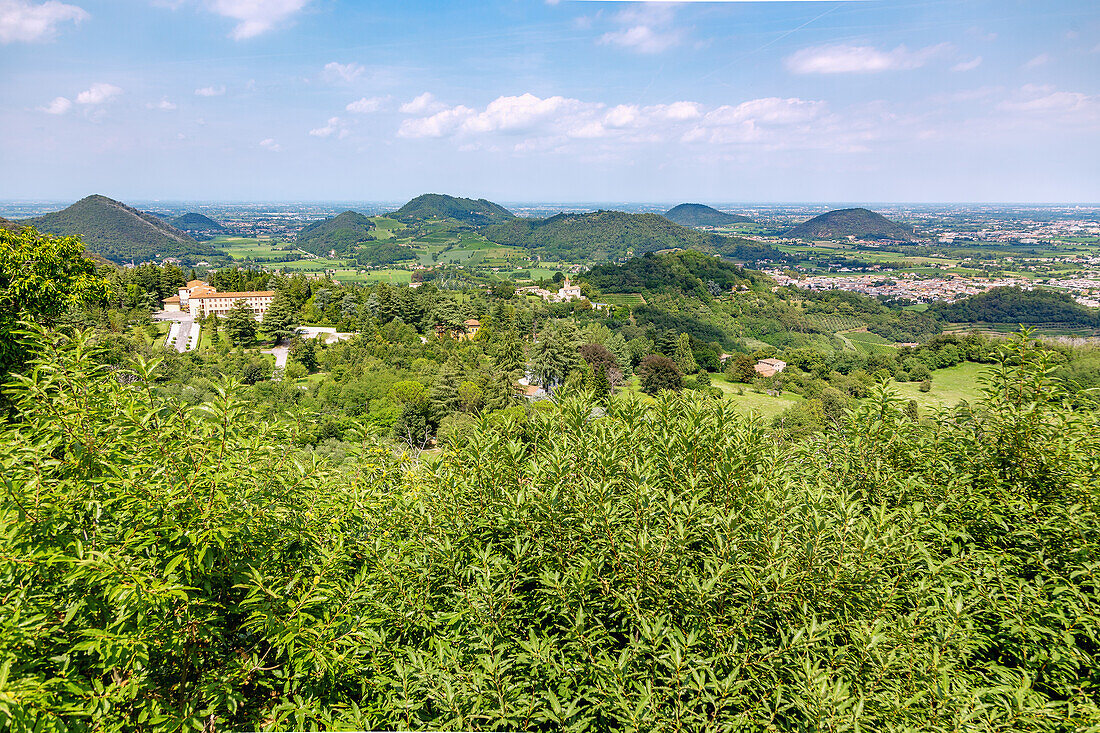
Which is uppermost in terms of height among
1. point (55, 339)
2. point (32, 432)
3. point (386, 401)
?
point (55, 339)

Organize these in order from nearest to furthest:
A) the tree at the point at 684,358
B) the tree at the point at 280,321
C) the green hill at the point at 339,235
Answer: the tree at the point at 280,321
the tree at the point at 684,358
the green hill at the point at 339,235

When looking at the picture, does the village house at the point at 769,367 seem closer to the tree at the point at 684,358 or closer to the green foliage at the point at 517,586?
the tree at the point at 684,358

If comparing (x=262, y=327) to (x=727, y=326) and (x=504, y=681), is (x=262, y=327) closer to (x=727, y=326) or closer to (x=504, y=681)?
(x=504, y=681)

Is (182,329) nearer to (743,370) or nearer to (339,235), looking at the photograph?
(743,370)

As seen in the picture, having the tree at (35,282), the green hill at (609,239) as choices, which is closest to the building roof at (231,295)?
the tree at (35,282)

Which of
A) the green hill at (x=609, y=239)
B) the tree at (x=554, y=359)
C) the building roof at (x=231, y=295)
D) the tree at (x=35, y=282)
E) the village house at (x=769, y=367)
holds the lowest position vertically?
the village house at (x=769, y=367)

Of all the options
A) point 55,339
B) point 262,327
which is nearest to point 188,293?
point 262,327
